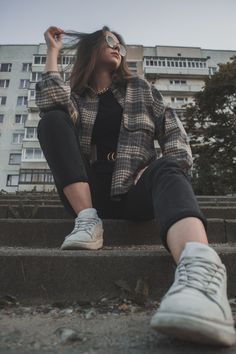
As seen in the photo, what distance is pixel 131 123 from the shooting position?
2.06 m

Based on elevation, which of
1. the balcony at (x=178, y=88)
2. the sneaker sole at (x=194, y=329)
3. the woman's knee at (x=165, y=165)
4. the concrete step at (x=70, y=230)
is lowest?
the sneaker sole at (x=194, y=329)

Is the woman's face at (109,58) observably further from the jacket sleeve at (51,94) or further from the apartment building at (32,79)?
the apartment building at (32,79)

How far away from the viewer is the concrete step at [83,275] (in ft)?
4.40

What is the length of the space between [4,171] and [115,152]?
2776 cm

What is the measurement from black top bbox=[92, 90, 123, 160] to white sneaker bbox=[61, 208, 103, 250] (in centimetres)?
57

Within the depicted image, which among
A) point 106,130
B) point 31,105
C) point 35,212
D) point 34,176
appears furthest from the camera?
point 31,105

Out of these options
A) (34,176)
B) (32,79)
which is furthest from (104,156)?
(32,79)

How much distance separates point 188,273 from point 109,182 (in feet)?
3.34

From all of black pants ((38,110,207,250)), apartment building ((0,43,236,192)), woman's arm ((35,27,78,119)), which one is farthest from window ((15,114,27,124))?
black pants ((38,110,207,250))

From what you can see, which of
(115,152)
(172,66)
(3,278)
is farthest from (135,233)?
(172,66)

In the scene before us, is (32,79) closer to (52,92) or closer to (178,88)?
(178,88)

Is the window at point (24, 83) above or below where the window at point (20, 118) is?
above

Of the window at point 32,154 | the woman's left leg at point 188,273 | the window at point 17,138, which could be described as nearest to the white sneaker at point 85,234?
the woman's left leg at point 188,273

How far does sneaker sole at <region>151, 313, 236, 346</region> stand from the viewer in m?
0.85
